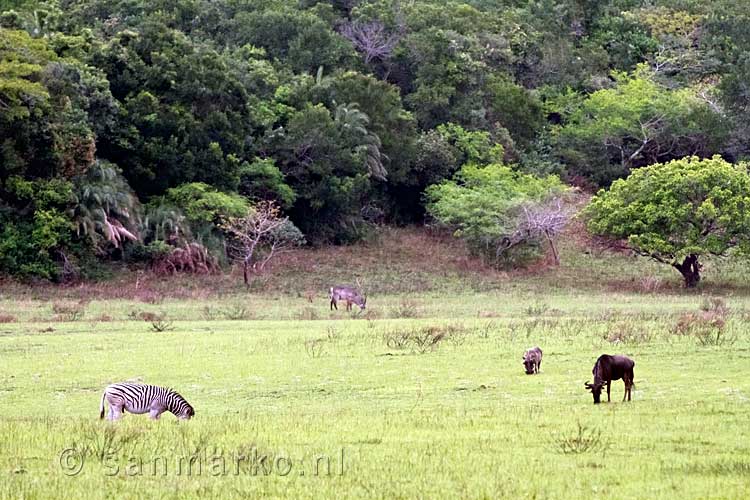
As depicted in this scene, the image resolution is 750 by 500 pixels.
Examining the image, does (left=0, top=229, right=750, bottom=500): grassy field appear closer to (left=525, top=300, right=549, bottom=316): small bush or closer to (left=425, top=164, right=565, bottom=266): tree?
(left=525, top=300, right=549, bottom=316): small bush

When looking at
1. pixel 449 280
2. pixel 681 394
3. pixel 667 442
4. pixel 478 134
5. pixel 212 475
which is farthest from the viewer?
pixel 478 134

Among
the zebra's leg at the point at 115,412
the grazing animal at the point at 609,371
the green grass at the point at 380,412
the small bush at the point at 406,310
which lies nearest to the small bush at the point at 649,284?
the small bush at the point at 406,310

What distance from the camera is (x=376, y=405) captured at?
50.4 feet

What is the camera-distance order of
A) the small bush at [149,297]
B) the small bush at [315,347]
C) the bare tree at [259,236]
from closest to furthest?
1. the small bush at [315,347]
2. the small bush at [149,297]
3. the bare tree at [259,236]

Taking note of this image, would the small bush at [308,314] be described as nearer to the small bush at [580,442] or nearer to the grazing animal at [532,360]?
the grazing animal at [532,360]

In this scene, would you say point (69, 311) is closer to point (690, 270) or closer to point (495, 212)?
point (495, 212)

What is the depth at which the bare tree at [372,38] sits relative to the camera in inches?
2579

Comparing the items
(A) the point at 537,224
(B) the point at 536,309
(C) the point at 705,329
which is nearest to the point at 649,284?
(A) the point at 537,224

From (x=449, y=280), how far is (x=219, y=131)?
12256mm

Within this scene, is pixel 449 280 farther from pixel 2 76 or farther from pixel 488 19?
pixel 488 19

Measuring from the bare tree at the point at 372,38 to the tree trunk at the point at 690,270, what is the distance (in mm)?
26110

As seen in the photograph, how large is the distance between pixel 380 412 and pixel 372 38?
5332cm

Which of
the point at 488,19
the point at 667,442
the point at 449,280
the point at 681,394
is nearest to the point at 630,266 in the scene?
the point at 449,280

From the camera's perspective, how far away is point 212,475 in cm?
1022
